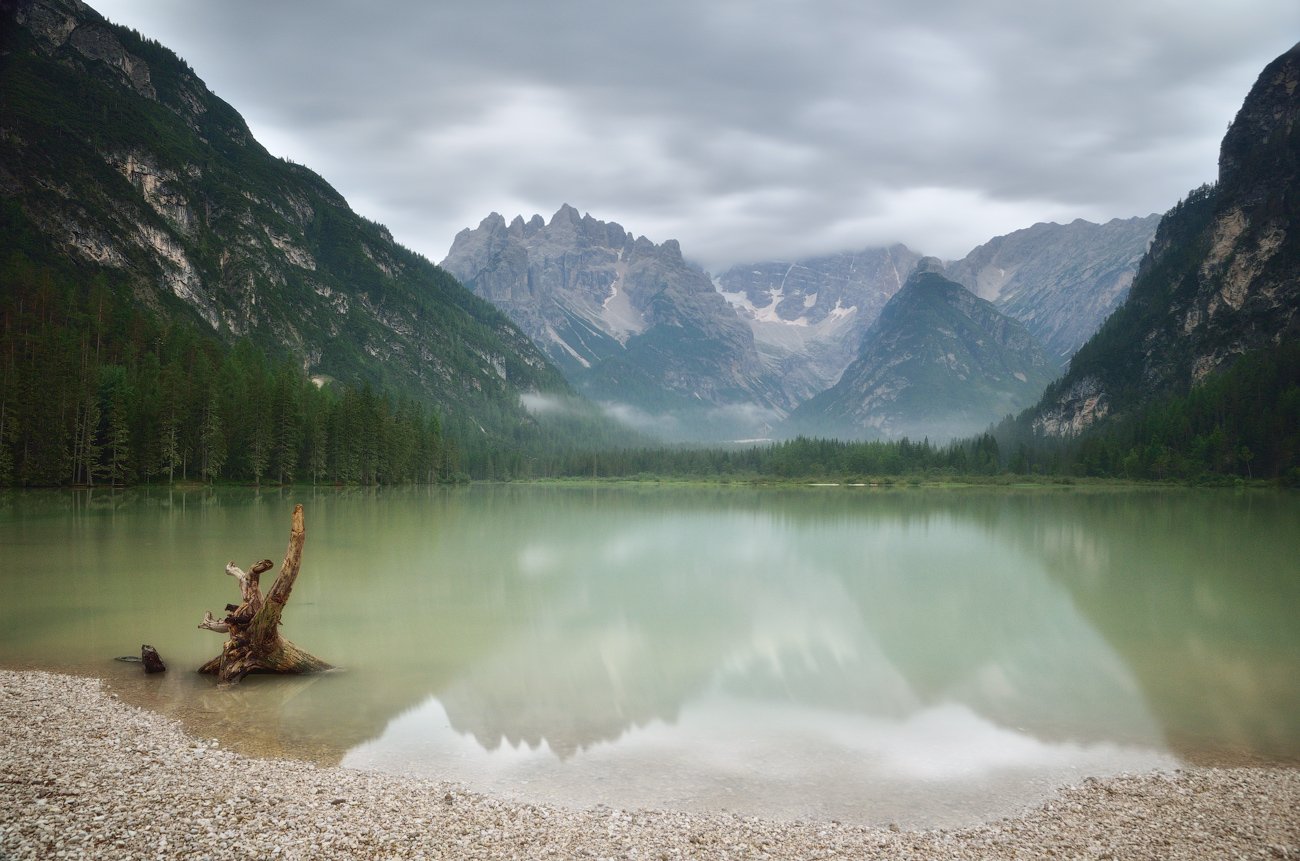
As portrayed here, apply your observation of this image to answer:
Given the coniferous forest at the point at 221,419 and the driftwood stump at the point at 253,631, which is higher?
the coniferous forest at the point at 221,419

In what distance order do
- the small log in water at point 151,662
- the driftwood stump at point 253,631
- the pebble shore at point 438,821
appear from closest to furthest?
the pebble shore at point 438,821
the driftwood stump at point 253,631
the small log in water at point 151,662

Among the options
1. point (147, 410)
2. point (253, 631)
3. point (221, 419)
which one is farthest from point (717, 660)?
point (221, 419)

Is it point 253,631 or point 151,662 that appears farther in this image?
point 151,662

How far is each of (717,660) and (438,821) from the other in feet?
36.4

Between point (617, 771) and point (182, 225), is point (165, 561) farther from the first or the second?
point (182, 225)

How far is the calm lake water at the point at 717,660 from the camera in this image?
42.2ft

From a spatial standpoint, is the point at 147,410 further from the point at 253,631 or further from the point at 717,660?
the point at 717,660

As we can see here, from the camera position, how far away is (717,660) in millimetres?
20188

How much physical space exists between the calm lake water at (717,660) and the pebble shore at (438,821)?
77 cm

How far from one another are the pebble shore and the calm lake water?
0.77 m

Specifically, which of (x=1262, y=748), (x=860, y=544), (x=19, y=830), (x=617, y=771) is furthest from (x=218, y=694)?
(x=860, y=544)

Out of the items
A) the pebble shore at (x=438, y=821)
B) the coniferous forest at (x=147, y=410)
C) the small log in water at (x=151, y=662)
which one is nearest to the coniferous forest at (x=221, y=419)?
the coniferous forest at (x=147, y=410)

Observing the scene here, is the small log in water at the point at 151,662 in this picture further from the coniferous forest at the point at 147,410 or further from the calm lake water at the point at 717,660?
the coniferous forest at the point at 147,410

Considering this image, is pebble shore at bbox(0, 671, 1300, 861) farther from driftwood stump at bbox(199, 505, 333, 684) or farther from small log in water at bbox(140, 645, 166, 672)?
small log in water at bbox(140, 645, 166, 672)
